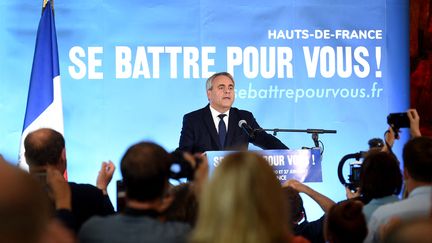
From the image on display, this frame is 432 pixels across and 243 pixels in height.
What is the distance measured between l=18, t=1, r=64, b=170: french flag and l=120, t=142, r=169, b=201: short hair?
12.3 ft

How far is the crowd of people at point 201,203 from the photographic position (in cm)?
86

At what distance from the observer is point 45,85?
236 inches

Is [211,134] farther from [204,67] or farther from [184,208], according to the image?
[184,208]

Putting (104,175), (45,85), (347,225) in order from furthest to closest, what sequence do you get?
(45,85) < (104,175) < (347,225)

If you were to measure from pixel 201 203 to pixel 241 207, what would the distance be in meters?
0.11

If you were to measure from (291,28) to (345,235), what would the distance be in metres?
5.01

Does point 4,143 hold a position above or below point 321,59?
below

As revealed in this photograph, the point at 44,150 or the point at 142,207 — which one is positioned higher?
the point at 44,150

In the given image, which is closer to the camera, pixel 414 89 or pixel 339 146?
pixel 339 146

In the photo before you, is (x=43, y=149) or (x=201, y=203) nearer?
(x=201, y=203)

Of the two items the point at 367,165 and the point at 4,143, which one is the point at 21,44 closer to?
the point at 4,143

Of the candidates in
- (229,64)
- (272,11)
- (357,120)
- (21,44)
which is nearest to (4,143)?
(21,44)

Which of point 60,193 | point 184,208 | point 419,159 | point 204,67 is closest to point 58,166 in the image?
point 60,193

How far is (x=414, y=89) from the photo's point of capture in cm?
831
